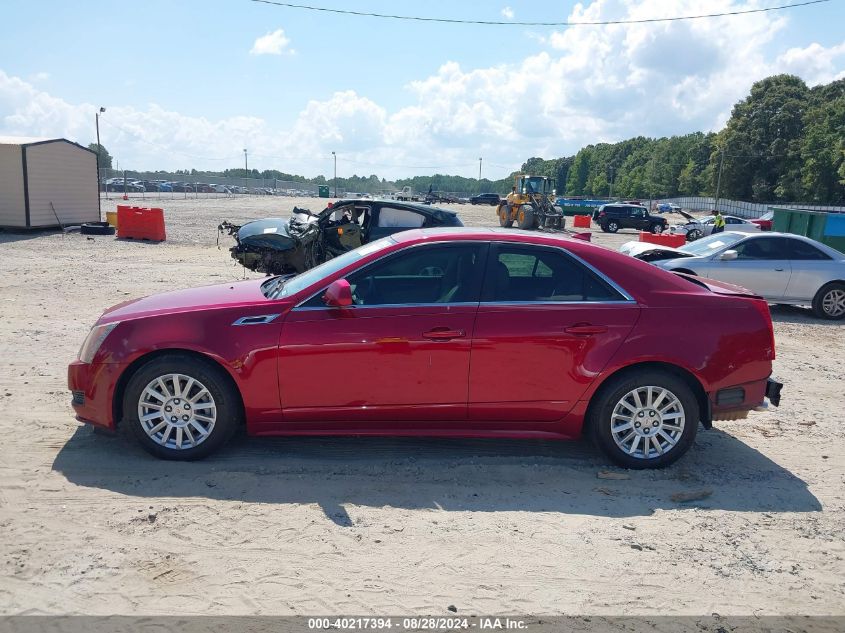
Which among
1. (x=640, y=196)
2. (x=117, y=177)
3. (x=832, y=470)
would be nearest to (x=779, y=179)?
(x=640, y=196)

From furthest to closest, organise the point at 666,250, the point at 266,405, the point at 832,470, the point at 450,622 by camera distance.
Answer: the point at 666,250, the point at 832,470, the point at 266,405, the point at 450,622

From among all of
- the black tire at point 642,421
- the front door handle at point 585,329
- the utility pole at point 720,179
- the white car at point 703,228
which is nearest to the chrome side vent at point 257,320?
the front door handle at point 585,329

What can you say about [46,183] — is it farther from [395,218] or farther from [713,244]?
[713,244]

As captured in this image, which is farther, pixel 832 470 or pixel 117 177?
pixel 117 177

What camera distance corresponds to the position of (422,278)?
486 cm

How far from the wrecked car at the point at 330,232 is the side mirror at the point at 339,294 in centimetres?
809

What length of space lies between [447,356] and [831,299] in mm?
9637

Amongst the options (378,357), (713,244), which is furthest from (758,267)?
(378,357)

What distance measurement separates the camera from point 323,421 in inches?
188

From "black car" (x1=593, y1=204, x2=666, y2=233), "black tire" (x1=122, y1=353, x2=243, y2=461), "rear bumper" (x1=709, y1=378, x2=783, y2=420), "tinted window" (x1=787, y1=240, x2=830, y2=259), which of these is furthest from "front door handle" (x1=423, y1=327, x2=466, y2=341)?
"black car" (x1=593, y1=204, x2=666, y2=233)

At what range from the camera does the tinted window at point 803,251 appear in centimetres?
1173

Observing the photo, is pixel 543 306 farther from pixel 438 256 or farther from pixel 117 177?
pixel 117 177

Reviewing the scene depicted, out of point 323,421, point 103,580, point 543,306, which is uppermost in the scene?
point 543,306

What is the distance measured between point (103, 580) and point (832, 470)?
4.80m
